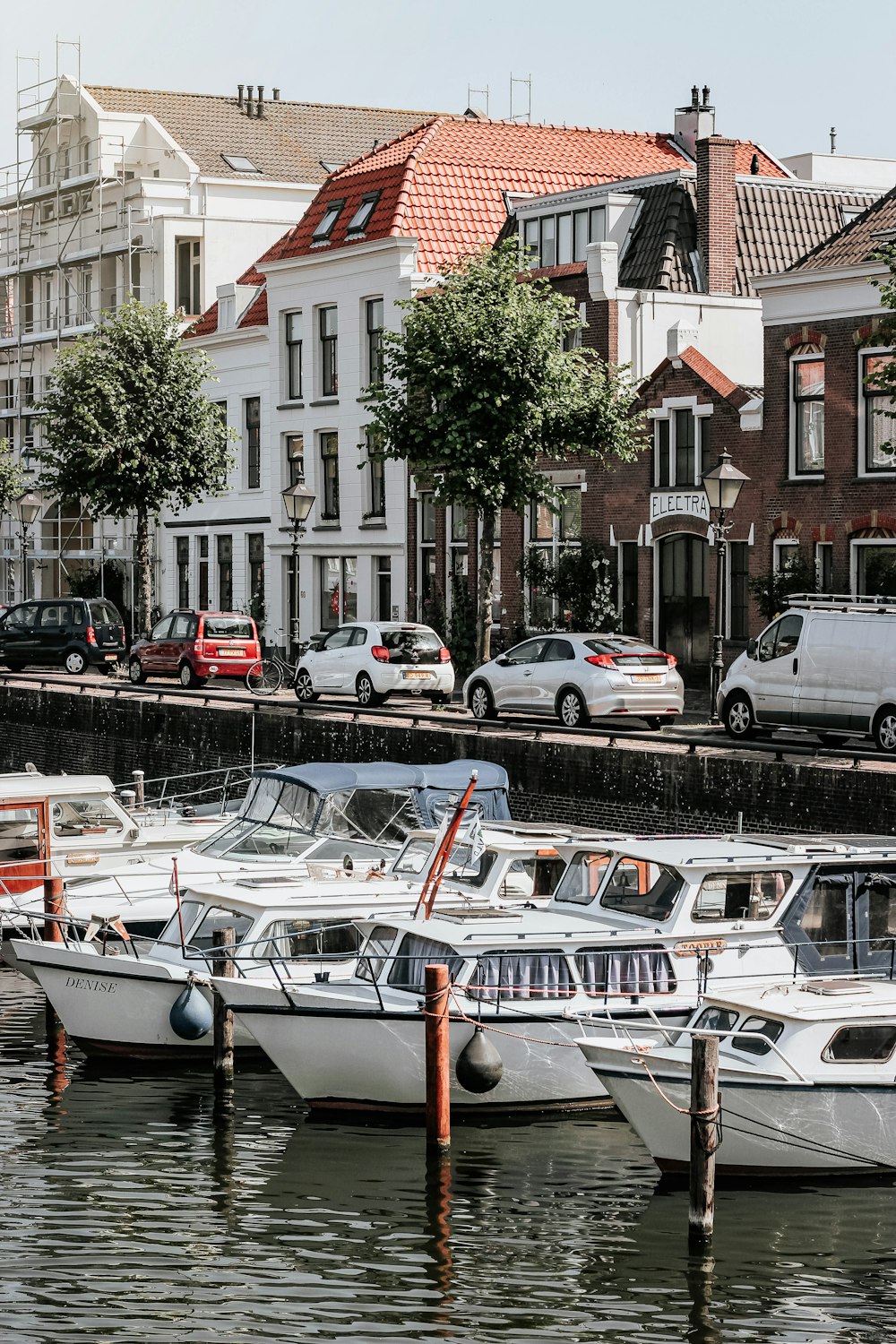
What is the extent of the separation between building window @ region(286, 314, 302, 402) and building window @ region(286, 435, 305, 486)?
1.06 metres

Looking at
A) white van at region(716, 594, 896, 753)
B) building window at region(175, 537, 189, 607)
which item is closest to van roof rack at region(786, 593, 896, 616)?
white van at region(716, 594, 896, 753)

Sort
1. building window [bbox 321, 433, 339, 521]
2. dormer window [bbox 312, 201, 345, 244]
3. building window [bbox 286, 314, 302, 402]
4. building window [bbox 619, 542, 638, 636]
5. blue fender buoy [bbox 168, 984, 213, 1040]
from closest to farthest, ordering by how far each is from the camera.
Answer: blue fender buoy [bbox 168, 984, 213, 1040], building window [bbox 619, 542, 638, 636], building window [bbox 321, 433, 339, 521], dormer window [bbox 312, 201, 345, 244], building window [bbox 286, 314, 302, 402]

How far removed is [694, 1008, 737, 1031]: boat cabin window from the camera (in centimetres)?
1548

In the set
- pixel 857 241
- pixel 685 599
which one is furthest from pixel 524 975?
pixel 685 599

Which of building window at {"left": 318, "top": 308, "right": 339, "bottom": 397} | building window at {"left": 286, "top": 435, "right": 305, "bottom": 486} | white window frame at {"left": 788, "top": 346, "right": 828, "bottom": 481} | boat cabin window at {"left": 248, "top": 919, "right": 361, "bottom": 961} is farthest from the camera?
building window at {"left": 286, "top": 435, "right": 305, "bottom": 486}

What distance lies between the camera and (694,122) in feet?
181

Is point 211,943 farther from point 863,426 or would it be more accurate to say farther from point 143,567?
point 143,567

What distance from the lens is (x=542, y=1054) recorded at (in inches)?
667

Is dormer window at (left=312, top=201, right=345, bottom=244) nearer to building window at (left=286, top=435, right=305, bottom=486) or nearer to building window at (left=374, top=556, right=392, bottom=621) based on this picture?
building window at (left=286, top=435, right=305, bottom=486)

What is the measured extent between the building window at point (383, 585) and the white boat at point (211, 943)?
29.3 metres

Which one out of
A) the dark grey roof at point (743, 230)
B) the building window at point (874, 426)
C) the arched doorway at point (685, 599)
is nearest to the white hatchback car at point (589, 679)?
the building window at point (874, 426)

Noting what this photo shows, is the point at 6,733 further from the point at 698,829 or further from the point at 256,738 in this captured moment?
the point at 698,829

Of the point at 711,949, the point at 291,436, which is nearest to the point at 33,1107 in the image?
the point at 711,949

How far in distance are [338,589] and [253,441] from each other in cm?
669
